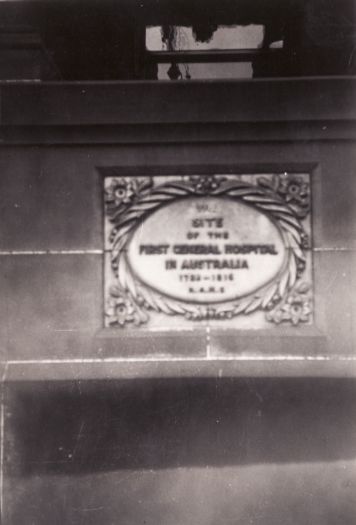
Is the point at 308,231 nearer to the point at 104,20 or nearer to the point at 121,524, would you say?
the point at 104,20

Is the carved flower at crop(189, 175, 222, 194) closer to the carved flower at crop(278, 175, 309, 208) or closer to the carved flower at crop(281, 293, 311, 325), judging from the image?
the carved flower at crop(278, 175, 309, 208)

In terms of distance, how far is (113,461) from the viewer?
495 centimetres

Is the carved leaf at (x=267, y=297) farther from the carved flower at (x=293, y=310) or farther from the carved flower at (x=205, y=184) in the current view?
the carved flower at (x=205, y=184)

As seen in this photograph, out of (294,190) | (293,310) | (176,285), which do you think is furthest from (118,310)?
(294,190)

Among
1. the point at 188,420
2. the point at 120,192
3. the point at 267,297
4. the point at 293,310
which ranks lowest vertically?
the point at 188,420

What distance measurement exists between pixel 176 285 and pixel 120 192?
914mm

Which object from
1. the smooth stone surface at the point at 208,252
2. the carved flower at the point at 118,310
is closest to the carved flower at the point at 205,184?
the smooth stone surface at the point at 208,252

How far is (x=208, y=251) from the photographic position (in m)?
5.04

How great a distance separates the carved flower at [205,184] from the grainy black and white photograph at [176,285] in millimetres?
13

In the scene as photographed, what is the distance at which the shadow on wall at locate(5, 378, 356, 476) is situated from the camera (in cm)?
493

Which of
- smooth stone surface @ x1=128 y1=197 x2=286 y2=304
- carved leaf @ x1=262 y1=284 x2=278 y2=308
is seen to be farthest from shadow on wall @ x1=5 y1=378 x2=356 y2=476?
smooth stone surface @ x1=128 y1=197 x2=286 y2=304

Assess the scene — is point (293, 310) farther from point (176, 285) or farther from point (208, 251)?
point (176, 285)

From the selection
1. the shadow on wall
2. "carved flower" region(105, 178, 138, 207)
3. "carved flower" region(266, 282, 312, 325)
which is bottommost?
the shadow on wall

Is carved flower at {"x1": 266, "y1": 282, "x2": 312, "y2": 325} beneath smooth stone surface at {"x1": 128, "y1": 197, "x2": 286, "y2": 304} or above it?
beneath
